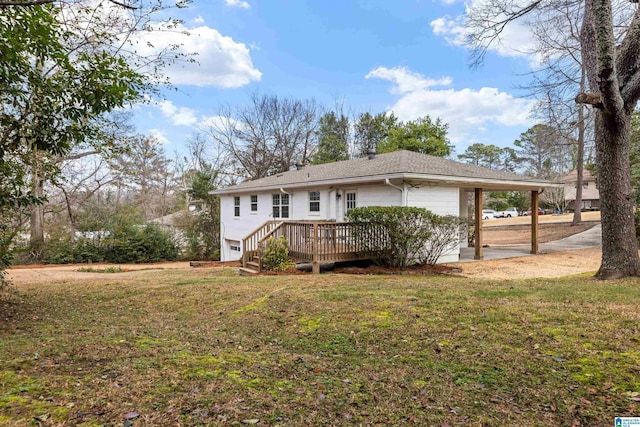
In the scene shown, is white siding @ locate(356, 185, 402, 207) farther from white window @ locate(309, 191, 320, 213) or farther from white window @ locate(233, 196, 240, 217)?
white window @ locate(233, 196, 240, 217)

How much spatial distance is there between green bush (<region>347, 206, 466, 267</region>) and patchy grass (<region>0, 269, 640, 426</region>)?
4.05m

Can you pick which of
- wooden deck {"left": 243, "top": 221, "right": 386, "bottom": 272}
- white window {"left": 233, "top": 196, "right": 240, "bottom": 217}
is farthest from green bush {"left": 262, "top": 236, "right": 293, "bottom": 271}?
white window {"left": 233, "top": 196, "right": 240, "bottom": 217}

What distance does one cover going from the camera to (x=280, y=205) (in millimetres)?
16016

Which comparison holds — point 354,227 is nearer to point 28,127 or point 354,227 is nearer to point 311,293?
point 311,293

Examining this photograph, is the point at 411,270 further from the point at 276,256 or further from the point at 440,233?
the point at 276,256

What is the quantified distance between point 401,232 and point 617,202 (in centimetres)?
456

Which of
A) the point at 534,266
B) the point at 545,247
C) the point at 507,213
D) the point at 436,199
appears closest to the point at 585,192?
the point at 507,213

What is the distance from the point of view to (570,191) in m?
48.9

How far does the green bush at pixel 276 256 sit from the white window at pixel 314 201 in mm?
3045

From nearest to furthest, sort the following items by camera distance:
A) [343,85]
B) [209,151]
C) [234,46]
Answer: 1. [234,46]
2. [209,151]
3. [343,85]

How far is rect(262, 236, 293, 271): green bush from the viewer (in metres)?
11.1

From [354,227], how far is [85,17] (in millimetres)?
7581

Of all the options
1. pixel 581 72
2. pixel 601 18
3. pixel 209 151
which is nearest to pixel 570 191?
pixel 581 72

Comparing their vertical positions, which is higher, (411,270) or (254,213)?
(254,213)
